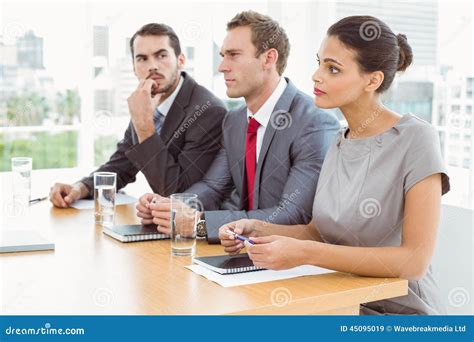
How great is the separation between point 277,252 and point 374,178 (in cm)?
45

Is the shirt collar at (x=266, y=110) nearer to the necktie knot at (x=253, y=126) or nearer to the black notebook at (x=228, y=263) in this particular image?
the necktie knot at (x=253, y=126)

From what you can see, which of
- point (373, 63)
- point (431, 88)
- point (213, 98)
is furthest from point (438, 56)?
point (373, 63)

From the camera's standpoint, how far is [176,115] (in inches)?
126

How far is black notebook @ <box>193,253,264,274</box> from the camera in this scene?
6.06 feet

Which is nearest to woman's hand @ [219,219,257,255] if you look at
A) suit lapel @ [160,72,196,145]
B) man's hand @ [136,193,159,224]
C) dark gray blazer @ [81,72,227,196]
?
man's hand @ [136,193,159,224]

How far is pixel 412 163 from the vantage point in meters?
1.98

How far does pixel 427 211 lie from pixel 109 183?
1226mm

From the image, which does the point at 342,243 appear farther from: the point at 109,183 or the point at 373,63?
the point at 109,183

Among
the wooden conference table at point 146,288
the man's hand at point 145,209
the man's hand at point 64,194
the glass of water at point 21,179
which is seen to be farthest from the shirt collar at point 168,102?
the wooden conference table at point 146,288

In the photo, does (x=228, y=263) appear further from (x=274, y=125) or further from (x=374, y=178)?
(x=274, y=125)

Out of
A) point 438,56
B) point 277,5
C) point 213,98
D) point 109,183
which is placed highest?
point 277,5

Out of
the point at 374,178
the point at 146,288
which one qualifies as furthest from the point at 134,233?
the point at 374,178

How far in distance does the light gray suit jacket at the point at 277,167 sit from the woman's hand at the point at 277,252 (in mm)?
433

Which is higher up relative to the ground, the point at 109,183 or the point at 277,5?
the point at 277,5
